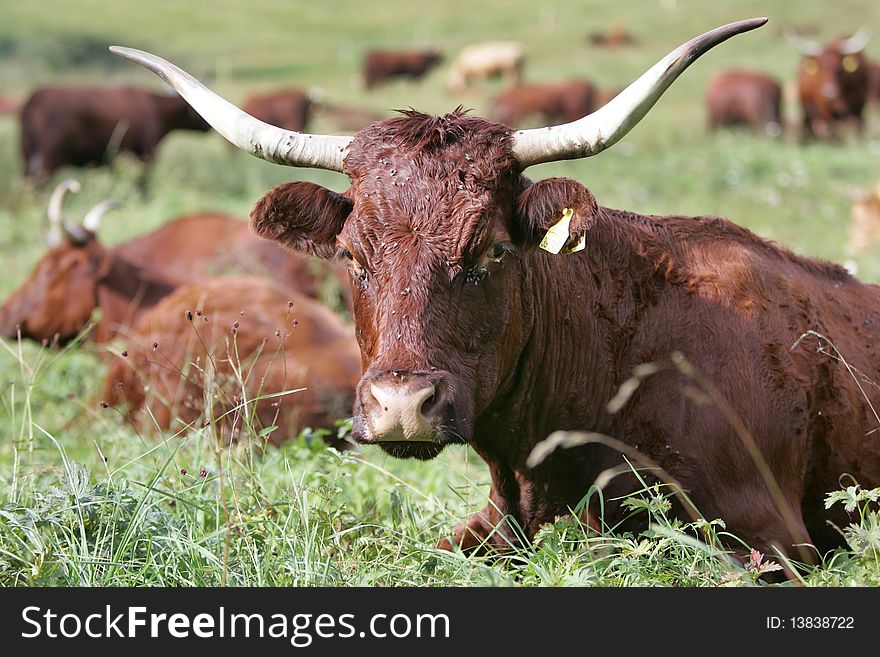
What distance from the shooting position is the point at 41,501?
14.9 ft

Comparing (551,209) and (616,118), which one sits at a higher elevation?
(616,118)

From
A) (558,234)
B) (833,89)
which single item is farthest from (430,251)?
(833,89)

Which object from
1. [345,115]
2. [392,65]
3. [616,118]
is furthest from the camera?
[392,65]

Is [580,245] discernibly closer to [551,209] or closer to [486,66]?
[551,209]

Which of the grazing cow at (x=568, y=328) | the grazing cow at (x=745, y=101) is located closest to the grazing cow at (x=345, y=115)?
the grazing cow at (x=745, y=101)

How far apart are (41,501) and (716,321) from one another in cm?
286

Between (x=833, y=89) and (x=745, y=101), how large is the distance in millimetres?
2672

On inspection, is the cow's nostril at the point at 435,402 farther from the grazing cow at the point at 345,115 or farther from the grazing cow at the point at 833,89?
the grazing cow at the point at 345,115

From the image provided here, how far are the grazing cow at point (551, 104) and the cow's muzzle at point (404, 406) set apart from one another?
27.2 metres

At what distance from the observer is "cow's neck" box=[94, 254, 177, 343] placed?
10.1 m

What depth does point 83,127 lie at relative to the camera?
1983cm

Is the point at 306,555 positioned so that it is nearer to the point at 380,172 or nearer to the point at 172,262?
the point at 380,172

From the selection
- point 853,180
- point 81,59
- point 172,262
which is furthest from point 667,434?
point 81,59
